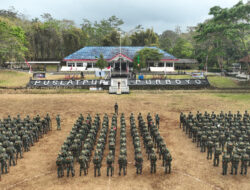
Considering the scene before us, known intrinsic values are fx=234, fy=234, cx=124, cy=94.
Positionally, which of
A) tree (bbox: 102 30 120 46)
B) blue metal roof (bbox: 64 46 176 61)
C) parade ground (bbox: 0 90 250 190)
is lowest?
parade ground (bbox: 0 90 250 190)

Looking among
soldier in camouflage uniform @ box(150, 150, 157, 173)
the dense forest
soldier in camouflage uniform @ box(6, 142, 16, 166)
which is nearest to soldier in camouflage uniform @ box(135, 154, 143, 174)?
soldier in camouflage uniform @ box(150, 150, 157, 173)

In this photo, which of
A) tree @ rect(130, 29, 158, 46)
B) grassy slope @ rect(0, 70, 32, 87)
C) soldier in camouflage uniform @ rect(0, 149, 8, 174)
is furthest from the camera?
tree @ rect(130, 29, 158, 46)

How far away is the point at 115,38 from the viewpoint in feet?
261

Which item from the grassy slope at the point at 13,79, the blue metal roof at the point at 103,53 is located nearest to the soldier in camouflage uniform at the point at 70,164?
the grassy slope at the point at 13,79

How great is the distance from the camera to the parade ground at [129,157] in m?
11.2

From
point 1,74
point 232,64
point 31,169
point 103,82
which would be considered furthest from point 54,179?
point 232,64

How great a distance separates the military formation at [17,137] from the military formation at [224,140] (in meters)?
11.0

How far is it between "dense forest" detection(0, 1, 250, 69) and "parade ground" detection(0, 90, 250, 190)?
13316mm

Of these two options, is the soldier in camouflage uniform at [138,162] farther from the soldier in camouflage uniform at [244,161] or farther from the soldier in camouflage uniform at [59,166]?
the soldier in camouflage uniform at [244,161]

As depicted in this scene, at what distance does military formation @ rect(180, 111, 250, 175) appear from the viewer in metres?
11.9

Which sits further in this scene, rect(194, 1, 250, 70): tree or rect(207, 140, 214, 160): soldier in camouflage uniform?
rect(194, 1, 250, 70): tree

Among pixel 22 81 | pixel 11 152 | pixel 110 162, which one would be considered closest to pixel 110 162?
pixel 110 162

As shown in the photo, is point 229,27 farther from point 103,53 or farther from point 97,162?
point 103,53

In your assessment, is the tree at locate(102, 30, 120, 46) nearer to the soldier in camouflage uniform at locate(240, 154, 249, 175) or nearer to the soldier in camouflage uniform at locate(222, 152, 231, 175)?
the soldier in camouflage uniform at locate(222, 152, 231, 175)
